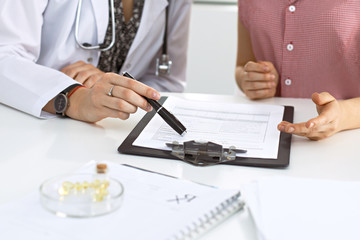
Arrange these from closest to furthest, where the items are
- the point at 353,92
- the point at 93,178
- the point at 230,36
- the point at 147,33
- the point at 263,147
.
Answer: the point at 93,178 < the point at 263,147 < the point at 353,92 < the point at 147,33 < the point at 230,36

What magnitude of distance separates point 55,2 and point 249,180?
79 centimetres

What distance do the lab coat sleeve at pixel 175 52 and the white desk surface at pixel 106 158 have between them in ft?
2.00

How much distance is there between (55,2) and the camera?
1326mm

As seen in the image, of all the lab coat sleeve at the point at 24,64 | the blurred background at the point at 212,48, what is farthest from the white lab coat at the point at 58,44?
the blurred background at the point at 212,48

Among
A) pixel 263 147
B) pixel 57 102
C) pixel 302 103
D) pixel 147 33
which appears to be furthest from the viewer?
pixel 147 33

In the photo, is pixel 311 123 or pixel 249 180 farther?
pixel 311 123

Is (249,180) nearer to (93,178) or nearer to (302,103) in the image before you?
(93,178)

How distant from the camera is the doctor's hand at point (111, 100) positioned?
98cm

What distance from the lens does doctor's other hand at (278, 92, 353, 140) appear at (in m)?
0.94

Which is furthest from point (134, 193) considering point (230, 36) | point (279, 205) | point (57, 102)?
point (230, 36)

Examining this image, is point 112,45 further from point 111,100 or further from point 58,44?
point 111,100

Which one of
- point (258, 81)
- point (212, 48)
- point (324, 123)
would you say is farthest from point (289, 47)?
point (212, 48)

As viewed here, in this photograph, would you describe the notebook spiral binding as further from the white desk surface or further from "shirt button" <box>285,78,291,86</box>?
"shirt button" <box>285,78,291,86</box>

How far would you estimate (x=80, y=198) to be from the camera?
0.66 metres
